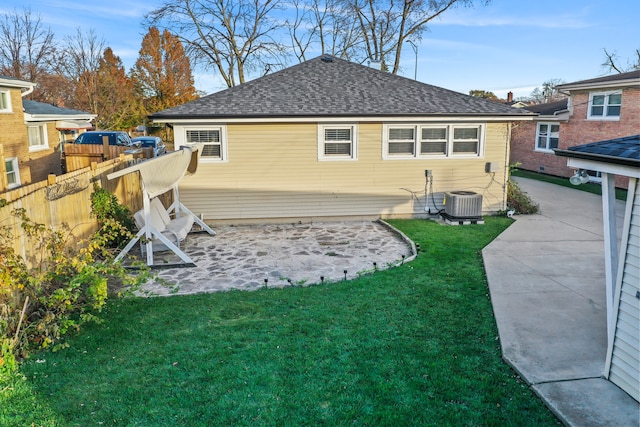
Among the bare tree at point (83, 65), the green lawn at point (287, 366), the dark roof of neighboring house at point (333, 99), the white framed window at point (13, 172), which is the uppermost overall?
the bare tree at point (83, 65)

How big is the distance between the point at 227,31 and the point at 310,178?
2144 centimetres

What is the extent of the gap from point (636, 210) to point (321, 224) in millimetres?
8744

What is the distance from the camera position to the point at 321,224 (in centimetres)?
1220

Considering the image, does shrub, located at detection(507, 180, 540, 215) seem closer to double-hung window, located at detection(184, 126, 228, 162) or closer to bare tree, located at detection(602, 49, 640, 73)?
double-hung window, located at detection(184, 126, 228, 162)

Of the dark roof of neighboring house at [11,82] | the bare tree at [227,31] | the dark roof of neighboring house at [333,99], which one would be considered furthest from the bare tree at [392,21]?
the dark roof of neighboring house at [11,82]

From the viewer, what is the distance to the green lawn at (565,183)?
16370 mm

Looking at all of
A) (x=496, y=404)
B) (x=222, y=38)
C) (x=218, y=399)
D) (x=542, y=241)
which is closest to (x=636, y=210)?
(x=496, y=404)

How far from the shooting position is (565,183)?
18891mm

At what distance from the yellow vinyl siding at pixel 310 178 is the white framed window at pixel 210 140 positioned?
15cm

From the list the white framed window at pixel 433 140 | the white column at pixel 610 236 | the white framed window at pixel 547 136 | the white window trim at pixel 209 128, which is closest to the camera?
the white column at pixel 610 236

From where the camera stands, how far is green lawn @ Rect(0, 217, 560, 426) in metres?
3.81

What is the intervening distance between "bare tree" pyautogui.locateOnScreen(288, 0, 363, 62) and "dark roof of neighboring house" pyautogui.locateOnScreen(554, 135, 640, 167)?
28491mm

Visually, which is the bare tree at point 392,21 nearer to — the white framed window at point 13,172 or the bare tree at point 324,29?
the bare tree at point 324,29

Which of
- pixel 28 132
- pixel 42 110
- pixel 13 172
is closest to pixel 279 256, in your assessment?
pixel 13 172
